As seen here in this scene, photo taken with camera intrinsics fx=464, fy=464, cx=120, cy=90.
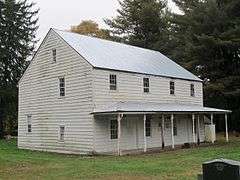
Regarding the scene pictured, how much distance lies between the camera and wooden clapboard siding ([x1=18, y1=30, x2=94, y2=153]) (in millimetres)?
30734

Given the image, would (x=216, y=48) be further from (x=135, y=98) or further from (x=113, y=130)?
(x=113, y=130)

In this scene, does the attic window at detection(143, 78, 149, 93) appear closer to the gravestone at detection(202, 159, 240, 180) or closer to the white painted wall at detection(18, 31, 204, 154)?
the white painted wall at detection(18, 31, 204, 154)

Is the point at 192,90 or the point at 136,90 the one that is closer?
the point at 136,90

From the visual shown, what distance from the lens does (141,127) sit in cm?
3400

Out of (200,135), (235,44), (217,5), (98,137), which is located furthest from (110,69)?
(217,5)

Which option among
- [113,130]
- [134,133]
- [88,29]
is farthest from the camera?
[88,29]

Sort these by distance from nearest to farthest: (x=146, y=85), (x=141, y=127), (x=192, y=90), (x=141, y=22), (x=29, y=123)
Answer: (x=141, y=127) → (x=146, y=85) → (x=29, y=123) → (x=192, y=90) → (x=141, y=22)

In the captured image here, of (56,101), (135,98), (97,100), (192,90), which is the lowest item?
(97,100)

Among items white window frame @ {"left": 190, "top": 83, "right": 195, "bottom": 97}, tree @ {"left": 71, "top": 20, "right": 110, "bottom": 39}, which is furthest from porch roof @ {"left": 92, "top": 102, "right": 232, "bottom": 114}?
tree @ {"left": 71, "top": 20, "right": 110, "bottom": 39}

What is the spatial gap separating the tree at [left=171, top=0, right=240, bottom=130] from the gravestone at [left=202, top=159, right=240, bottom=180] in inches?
1564

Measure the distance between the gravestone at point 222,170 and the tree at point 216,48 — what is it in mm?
39734

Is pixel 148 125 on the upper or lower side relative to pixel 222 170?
upper

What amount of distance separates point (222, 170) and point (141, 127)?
26.6 m

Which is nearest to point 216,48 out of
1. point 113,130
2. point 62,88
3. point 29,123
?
point 113,130
